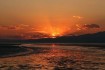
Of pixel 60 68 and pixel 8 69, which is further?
pixel 60 68

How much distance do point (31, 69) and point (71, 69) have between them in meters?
4.42

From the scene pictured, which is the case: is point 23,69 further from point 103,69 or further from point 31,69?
point 103,69

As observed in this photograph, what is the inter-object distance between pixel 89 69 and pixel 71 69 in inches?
77.8

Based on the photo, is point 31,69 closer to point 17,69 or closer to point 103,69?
point 17,69

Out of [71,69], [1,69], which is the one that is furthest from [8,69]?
[71,69]

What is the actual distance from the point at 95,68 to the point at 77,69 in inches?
90.4

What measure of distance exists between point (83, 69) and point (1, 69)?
890 centimetres

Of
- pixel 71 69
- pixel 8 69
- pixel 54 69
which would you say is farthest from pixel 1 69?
pixel 71 69

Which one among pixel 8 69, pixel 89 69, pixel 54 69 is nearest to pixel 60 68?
pixel 54 69

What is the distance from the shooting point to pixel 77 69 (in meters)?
28.1

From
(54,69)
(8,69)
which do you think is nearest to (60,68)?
(54,69)

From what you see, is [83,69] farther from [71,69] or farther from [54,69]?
[54,69]

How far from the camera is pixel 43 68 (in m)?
28.8

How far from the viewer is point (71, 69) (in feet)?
92.5
